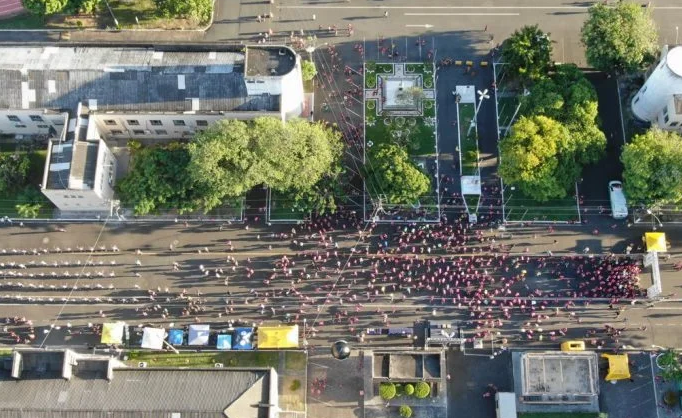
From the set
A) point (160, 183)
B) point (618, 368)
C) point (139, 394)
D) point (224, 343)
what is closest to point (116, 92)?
point (160, 183)

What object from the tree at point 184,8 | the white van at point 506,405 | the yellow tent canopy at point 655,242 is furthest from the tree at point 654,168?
the tree at point 184,8

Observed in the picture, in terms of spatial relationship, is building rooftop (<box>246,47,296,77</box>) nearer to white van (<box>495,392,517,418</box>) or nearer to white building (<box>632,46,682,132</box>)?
white building (<box>632,46,682,132</box>)

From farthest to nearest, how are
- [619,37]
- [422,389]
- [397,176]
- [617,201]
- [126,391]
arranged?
[617,201], [619,37], [397,176], [422,389], [126,391]

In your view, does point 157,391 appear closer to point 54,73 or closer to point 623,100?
point 54,73

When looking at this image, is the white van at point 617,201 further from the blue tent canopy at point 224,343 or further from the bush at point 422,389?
the blue tent canopy at point 224,343

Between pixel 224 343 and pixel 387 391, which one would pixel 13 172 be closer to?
pixel 224 343

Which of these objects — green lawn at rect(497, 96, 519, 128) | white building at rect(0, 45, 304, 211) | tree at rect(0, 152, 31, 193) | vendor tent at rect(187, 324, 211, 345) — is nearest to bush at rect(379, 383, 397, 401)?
vendor tent at rect(187, 324, 211, 345)
